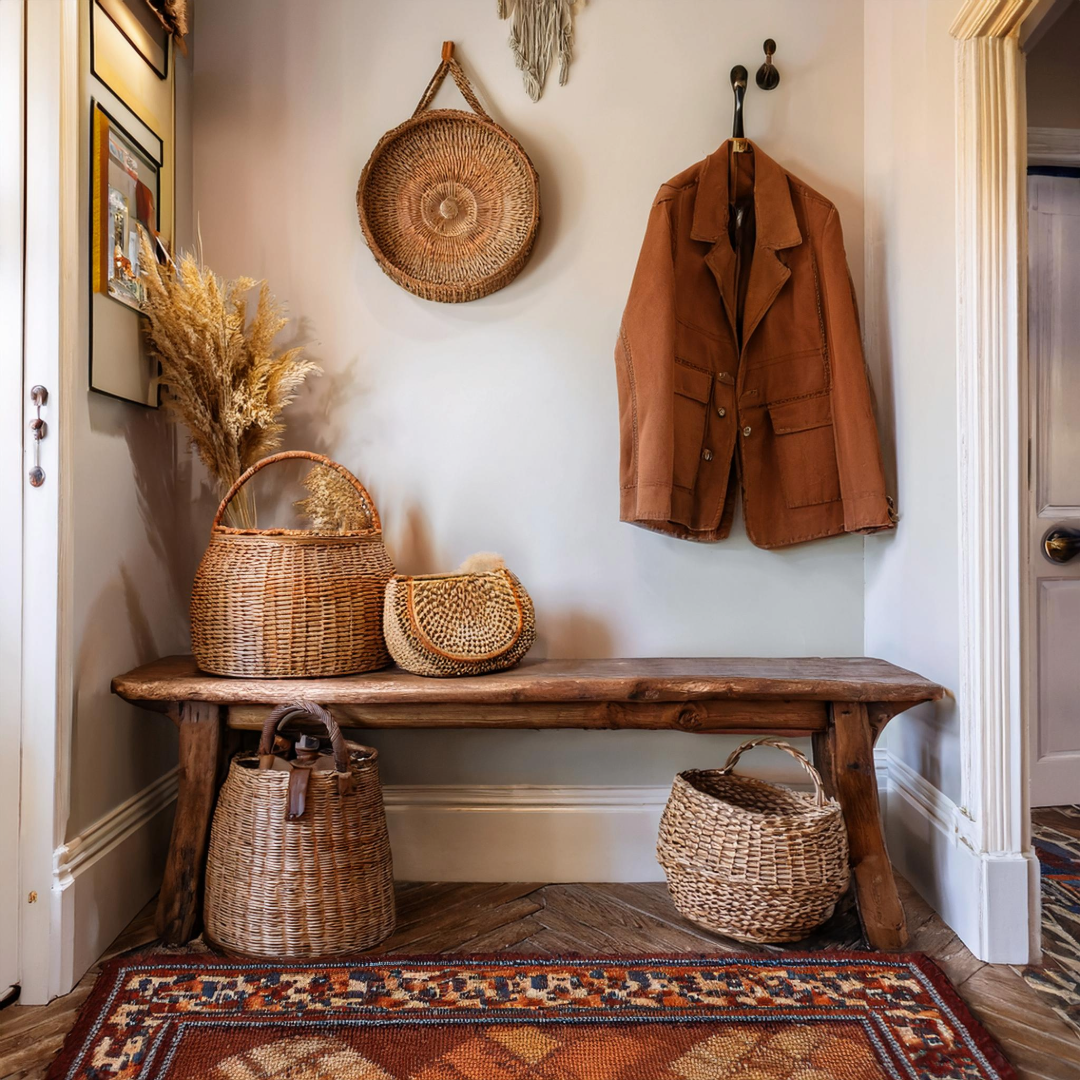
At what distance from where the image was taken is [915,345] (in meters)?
1.77

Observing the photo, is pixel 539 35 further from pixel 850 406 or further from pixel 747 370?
pixel 850 406

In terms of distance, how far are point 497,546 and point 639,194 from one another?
0.97 m

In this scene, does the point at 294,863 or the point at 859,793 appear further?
the point at 859,793

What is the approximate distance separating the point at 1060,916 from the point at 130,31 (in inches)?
111

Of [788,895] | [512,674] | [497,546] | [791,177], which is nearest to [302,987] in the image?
[512,674]

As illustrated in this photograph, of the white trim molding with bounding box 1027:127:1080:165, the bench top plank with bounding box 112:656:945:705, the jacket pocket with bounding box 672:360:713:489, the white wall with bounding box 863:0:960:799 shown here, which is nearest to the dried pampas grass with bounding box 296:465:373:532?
the bench top plank with bounding box 112:656:945:705

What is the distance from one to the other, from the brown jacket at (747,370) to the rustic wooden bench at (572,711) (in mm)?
415

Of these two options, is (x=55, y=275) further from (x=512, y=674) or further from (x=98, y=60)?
(x=512, y=674)

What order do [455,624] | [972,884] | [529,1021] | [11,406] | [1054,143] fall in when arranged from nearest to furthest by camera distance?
1. [529,1021]
2. [11,406]
3. [972,884]
4. [455,624]
5. [1054,143]

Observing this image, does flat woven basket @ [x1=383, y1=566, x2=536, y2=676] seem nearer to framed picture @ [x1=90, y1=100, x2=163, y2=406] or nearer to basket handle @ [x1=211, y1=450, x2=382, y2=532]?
basket handle @ [x1=211, y1=450, x2=382, y2=532]

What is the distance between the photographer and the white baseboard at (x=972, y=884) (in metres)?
1.50

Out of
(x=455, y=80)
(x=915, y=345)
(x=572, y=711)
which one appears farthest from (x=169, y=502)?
(x=915, y=345)

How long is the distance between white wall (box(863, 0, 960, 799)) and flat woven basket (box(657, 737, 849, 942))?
0.34 metres

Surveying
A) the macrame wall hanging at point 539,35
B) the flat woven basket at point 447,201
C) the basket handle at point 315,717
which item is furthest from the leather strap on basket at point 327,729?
the macrame wall hanging at point 539,35
